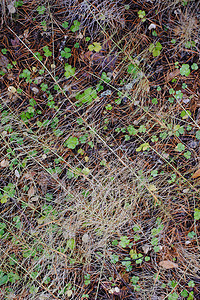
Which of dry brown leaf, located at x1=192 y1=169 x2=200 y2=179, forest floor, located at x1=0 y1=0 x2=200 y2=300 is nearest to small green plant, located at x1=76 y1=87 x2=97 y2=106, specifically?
forest floor, located at x1=0 y1=0 x2=200 y2=300

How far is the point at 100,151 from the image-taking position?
232cm

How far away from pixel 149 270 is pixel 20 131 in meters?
2.10

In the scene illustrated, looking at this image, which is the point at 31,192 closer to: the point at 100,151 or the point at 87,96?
the point at 100,151

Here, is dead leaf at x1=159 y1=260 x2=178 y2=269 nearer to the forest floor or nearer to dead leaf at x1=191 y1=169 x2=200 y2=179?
the forest floor

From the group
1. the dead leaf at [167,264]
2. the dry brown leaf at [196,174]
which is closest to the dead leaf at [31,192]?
the dead leaf at [167,264]

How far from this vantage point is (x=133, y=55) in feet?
7.47

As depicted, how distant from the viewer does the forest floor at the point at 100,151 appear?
2.25 m

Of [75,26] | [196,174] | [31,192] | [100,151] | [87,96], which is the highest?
[75,26]

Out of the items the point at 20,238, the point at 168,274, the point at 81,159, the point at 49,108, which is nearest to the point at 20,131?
the point at 49,108

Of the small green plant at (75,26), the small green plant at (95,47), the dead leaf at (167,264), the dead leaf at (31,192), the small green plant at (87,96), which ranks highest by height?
the small green plant at (75,26)

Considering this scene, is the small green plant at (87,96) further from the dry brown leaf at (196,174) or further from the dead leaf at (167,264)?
the dead leaf at (167,264)

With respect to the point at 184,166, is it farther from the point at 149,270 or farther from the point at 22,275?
the point at 22,275

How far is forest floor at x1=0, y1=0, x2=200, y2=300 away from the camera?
2.25 meters

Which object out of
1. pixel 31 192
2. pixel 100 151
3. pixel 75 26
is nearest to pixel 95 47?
pixel 75 26
